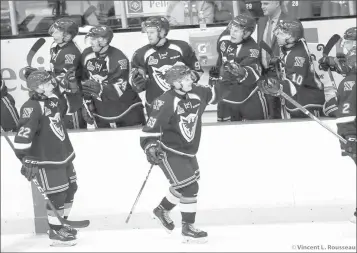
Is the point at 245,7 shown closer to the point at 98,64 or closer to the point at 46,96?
the point at 98,64

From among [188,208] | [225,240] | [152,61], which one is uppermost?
[152,61]

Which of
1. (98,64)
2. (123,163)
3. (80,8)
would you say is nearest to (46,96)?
(123,163)

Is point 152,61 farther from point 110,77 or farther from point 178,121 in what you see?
point 178,121

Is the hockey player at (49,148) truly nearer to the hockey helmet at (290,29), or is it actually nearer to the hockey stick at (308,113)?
the hockey stick at (308,113)

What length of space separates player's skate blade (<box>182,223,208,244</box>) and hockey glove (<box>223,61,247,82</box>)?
3.20 feet

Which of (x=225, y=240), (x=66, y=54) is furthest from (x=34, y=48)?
(x=225, y=240)

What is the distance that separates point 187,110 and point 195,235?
66 centimetres

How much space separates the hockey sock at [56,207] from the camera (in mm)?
5227

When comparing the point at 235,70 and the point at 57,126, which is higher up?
the point at 235,70

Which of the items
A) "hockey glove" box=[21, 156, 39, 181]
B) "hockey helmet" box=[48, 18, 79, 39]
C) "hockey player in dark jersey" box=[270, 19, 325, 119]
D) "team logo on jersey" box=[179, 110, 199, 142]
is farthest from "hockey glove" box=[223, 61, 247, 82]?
"hockey glove" box=[21, 156, 39, 181]

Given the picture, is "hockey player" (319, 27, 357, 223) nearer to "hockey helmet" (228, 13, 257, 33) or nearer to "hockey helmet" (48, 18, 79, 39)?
"hockey helmet" (228, 13, 257, 33)

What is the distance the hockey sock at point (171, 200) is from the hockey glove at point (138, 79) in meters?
0.89

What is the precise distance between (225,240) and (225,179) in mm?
378

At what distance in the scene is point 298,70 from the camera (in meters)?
5.73
